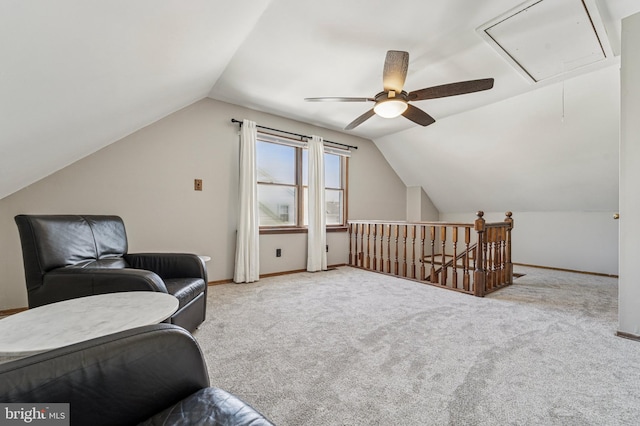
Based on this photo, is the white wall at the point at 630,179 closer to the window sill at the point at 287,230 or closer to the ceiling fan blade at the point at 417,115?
the ceiling fan blade at the point at 417,115

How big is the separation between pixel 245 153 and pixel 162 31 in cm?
192

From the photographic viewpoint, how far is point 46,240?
1763 millimetres

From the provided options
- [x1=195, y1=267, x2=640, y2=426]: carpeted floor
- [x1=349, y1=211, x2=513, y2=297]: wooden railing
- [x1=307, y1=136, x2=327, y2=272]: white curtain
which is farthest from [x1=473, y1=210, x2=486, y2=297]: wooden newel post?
[x1=307, y1=136, x2=327, y2=272]: white curtain

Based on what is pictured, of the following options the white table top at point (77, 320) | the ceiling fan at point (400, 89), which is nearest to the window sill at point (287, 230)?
the ceiling fan at point (400, 89)

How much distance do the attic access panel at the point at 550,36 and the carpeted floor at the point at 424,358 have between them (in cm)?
235

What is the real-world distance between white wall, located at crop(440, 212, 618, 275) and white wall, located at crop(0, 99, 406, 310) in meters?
4.06

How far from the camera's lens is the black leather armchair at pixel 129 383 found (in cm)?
65

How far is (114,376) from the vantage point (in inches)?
28.9

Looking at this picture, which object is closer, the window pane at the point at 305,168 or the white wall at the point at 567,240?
the white wall at the point at 567,240

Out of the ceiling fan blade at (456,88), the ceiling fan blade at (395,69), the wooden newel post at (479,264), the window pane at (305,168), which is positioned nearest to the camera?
the ceiling fan blade at (395,69)

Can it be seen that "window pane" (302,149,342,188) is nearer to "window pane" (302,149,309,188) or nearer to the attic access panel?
"window pane" (302,149,309,188)

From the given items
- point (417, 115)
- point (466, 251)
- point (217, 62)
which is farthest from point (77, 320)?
point (466, 251)

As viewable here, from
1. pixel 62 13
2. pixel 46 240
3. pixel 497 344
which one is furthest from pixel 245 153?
pixel 497 344

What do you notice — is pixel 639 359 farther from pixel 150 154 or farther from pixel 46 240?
pixel 150 154
